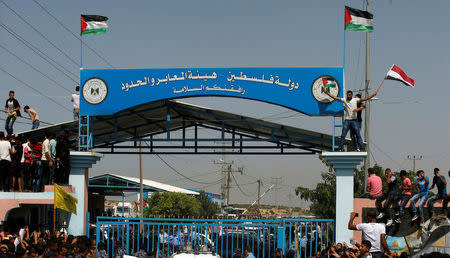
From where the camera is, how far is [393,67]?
1716 centimetres

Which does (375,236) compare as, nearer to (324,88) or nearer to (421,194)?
(421,194)

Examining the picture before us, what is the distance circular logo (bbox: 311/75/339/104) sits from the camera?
55.1 feet

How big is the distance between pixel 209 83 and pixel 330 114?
3.53 meters

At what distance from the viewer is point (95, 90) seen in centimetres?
1775

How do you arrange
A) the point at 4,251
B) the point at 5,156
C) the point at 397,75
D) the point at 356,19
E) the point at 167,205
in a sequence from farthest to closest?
the point at 167,205 < the point at 356,19 < the point at 397,75 < the point at 5,156 < the point at 4,251

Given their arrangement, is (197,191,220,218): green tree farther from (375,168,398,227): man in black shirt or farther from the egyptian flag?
(375,168,398,227): man in black shirt

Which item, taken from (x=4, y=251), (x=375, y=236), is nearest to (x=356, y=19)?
(x=375, y=236)

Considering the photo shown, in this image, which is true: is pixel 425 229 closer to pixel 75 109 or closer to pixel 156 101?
pixel 156 101

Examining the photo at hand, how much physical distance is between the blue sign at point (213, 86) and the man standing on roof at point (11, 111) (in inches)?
114

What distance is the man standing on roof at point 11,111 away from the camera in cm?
1914

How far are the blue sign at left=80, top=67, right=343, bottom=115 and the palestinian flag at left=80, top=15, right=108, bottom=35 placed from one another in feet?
5.28

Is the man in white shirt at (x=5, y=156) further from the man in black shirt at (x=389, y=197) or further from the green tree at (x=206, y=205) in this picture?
the green tree at (x=206, y=205)

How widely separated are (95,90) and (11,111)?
3439mm

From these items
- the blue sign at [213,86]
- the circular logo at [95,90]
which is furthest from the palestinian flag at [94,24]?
the circular logo at [95,90]
